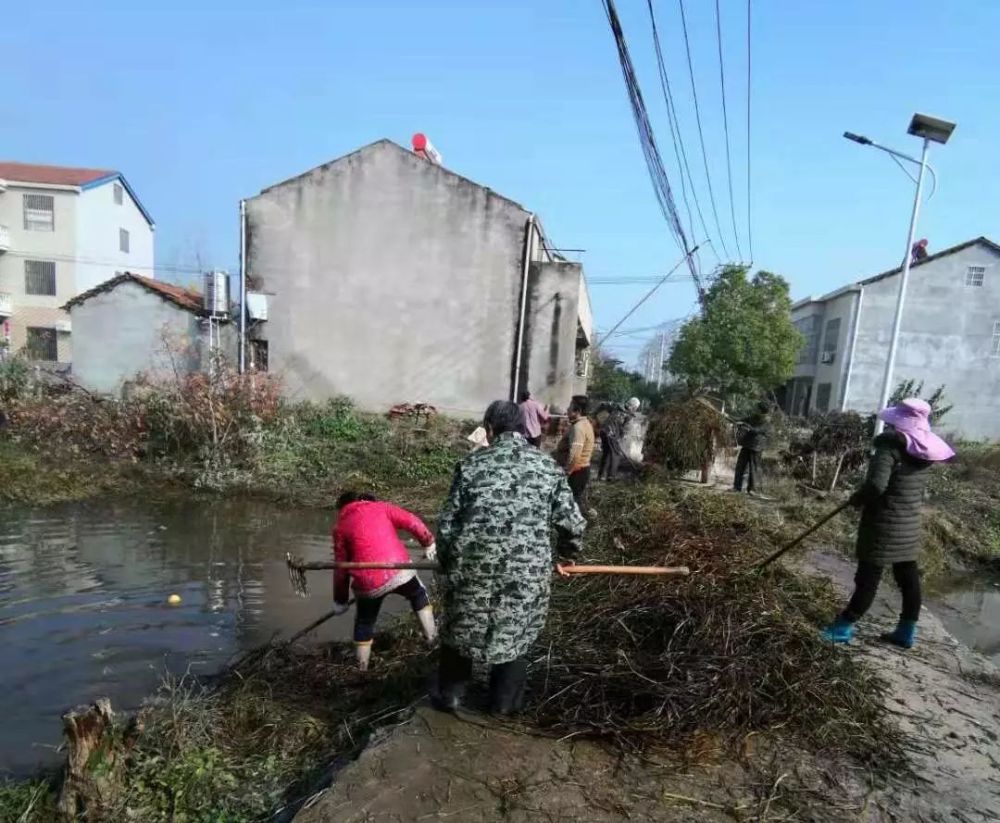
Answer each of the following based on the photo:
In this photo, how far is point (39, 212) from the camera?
3269cm

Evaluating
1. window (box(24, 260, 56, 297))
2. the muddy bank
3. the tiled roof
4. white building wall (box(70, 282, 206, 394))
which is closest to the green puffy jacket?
the muddy bank

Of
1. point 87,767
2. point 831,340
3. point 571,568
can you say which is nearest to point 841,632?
point 571,568

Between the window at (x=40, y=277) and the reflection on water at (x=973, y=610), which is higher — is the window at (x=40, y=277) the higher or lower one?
the higher one

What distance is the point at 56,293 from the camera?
1302 inches

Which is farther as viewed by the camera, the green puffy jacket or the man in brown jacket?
the man in brown jacket

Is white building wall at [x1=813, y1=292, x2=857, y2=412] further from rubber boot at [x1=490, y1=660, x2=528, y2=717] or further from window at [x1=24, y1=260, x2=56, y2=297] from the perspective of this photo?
window at [x1=24, y1=260, x2=56, y2=297]

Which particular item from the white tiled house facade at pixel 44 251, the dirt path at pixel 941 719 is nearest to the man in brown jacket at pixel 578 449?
the dirt path at pixel 941 719

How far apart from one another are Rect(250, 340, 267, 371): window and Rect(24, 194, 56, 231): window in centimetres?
2347

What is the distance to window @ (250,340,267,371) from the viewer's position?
1703 cm

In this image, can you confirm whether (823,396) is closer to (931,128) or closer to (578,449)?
(931,128)

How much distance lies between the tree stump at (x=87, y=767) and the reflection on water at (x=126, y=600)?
1.00 metres

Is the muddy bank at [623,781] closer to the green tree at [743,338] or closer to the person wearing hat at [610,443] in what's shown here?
the person wearing hat at [610,443]

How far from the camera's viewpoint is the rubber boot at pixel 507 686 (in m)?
3.20

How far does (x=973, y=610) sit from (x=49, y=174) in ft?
136
